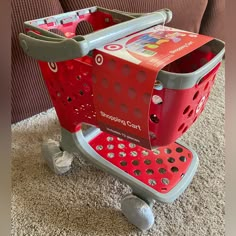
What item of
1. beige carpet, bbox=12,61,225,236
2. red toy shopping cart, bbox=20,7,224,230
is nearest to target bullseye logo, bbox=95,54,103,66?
red toy shopping cart, bbox=20,7,224,230

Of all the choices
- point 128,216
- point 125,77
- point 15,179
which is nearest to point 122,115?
point 125,77

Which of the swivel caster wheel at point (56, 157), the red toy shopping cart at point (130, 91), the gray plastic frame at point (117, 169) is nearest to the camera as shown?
the red toy shopping cart at point (130, 91)

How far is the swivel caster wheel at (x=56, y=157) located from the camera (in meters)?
0.91

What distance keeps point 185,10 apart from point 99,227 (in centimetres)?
97

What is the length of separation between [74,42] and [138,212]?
42cm

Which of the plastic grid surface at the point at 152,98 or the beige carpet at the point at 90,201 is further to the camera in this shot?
the beige carpet at the point at 90,201

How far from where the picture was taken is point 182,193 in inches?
35.0

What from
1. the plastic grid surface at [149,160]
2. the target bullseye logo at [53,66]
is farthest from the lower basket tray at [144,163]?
the target bullseye logo at [53,66]

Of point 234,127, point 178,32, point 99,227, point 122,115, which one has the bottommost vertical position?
point 99,227

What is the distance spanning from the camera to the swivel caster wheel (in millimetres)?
915

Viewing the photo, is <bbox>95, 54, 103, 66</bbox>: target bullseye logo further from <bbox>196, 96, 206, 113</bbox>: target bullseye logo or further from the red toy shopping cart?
<bbox>196, 96, 206, 113</bbox>: target bullseye logo

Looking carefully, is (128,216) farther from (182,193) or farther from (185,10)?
(185,10)

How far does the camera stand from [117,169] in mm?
854

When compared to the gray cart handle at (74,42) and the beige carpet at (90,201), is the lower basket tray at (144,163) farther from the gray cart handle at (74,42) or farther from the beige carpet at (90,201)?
the gray cart handle at (74,42)
